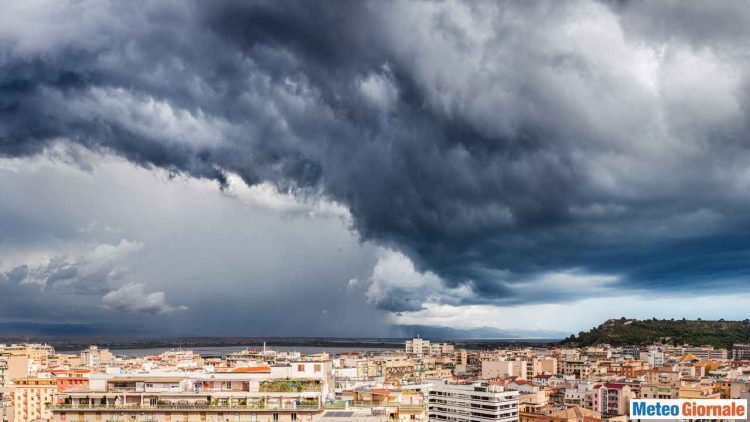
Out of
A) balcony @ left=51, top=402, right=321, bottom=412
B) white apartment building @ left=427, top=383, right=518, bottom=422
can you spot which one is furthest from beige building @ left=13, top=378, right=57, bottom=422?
balcony @ left=51, top=402, right=321, bottom=412

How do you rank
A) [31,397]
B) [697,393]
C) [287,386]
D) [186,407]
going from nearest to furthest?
[186,407], [287,386], [31,397], [697,393]

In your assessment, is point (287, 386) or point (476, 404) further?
point (476, 404)

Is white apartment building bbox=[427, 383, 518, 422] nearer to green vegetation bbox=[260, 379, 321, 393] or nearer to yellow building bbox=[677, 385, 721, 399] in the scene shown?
yellow building bbox=[677, 385, 721, 399]

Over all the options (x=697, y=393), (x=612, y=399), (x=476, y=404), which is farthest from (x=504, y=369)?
(x=476, y=404)

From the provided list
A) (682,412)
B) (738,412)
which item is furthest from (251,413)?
(738,412)

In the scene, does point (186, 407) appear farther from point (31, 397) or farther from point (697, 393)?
point (697, 393)

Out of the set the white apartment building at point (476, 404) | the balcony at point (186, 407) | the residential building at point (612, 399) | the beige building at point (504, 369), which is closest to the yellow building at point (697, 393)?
the residential building at point (612, 399)

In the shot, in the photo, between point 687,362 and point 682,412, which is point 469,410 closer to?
point 682,412

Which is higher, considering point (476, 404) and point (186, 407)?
point (186, 407)
